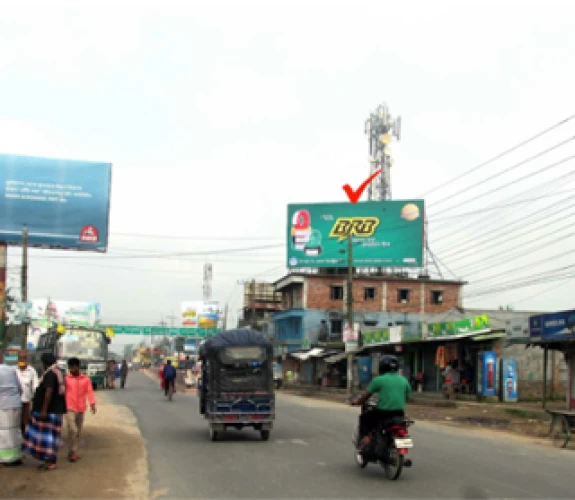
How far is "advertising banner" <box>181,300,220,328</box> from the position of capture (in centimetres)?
→ 10412

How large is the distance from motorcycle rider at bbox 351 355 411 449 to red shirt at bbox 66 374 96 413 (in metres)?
4.87

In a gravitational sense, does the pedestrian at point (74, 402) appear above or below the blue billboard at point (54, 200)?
below

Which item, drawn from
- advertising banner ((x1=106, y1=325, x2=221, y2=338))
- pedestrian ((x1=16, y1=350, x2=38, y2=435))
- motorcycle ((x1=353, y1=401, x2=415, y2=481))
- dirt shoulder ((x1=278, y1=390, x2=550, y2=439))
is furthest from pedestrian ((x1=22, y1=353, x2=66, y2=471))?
advertising banner ((x1=106, y1=325, x2=221, y2=338))

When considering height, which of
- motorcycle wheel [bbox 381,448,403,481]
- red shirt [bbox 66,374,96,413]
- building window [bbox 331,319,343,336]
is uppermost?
building window [bbox 331,319,343,336]

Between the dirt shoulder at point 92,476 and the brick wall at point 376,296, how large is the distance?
50688 mm

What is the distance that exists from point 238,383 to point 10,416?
228 inches

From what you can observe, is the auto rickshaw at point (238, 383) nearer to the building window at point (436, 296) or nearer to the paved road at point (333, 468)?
the paved road at point (333, 468)

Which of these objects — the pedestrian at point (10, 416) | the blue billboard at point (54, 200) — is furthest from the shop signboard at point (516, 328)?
the pedestrian at point (10, 416)

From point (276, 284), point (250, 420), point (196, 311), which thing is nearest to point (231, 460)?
point (250, 420)

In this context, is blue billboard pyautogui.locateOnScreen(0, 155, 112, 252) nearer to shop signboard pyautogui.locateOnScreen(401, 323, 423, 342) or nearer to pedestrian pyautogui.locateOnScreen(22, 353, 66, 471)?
shop signboard pyautogui.locateOnScreen(401, 323, 423, 342)

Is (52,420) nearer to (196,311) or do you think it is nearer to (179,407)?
(179,407)

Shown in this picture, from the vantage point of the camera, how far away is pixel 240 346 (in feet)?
53.6

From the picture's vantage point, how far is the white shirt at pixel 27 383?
11.7 m

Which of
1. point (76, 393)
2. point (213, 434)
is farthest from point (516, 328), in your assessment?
point (76, 393)
